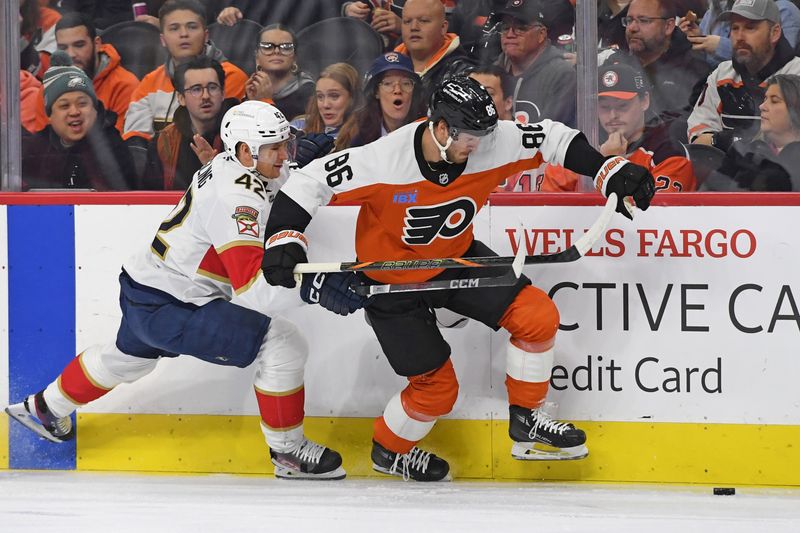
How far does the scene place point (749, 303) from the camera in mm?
3195

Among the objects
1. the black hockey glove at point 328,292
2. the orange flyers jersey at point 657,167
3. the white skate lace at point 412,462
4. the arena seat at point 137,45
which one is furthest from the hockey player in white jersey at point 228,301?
the orange flyers jersey at point 657,167

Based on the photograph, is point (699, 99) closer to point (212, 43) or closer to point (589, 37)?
point (589, 37)

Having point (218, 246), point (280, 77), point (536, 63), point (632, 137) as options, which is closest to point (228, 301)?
point (218, 246)

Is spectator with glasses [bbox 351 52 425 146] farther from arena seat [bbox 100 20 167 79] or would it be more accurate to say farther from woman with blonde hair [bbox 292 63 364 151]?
arena seat [bbox 100 20 167 79]

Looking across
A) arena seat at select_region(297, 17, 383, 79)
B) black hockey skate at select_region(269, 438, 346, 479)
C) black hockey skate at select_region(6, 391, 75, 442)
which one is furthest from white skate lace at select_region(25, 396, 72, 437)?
arena seat at select_region(297, 17, 383, 79)

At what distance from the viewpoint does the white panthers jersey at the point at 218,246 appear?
294 cm

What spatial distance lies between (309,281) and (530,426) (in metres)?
0.80

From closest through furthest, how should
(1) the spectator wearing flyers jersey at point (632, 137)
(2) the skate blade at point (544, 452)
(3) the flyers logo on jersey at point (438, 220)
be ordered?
(3) the flyers logo on jersey at point (438, 220)
(2) the skate blade at point (544, 452)
(1) the spectator wearing flyers jersey at point (632, 137)

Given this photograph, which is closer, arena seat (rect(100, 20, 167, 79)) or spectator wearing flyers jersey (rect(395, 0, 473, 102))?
spectator wearing flyers jersey (rect(395, 0, 473, 102))

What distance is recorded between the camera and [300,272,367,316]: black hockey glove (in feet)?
9.36

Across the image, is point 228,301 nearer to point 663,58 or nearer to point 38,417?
point 38,417

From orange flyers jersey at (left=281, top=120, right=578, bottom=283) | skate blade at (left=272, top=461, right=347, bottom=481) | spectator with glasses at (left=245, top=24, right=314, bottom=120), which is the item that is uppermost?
spectator with glasses at (left=245, top=24, right=314, bottom=120)

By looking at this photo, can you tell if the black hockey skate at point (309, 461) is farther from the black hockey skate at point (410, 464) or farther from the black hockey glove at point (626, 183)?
the black hockey glove at point (626, 183)

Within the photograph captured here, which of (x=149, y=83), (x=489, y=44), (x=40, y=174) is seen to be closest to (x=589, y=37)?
(x=489, y=44)
